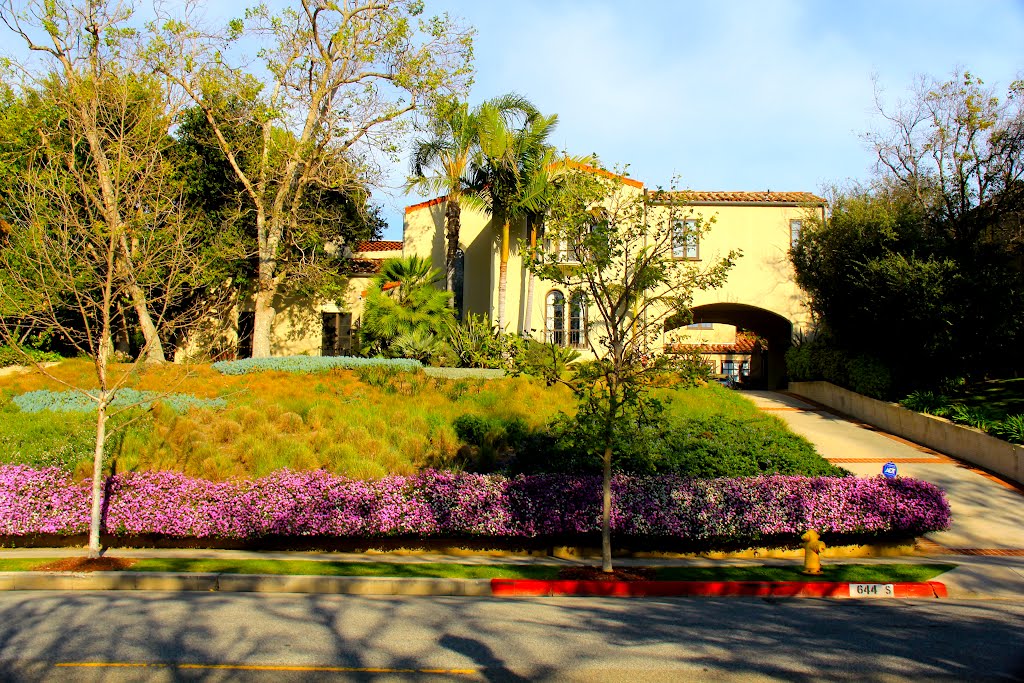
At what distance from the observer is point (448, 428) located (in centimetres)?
Result: 1683

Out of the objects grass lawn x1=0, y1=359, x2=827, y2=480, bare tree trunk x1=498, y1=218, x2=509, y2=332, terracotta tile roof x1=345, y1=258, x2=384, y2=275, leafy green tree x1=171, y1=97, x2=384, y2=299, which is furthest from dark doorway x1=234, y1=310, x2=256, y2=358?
bare tree trunk x1=498, y1=218, x2=509, y2=332

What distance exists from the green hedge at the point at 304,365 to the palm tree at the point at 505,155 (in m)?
4.75

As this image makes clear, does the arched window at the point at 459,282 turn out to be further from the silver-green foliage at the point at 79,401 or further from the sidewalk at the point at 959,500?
the silver-green foliage at the point at 79,401

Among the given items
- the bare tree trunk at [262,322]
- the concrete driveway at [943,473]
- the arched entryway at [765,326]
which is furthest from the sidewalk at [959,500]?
the bare tree trunk at [262,322]

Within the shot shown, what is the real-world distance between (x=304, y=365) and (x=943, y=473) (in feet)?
54.9

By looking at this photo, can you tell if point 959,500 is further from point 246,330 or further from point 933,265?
point 246,330

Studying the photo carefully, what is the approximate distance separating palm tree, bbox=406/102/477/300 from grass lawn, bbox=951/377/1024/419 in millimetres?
15622

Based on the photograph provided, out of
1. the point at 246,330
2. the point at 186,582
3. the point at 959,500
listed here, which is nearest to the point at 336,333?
the point at 246,330

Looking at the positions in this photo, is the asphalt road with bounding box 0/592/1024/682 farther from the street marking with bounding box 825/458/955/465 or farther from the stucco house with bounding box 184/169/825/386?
the stucco house with bounding box 184/169/825/386

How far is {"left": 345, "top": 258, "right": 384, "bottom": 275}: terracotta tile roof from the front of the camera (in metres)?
32.0

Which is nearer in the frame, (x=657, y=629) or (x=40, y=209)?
(x=657, y=629)

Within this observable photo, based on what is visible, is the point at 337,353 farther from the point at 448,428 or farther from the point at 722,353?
the point at 722,353

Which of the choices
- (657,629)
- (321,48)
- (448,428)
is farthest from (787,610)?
(321,48)

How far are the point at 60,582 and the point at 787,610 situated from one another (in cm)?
924
